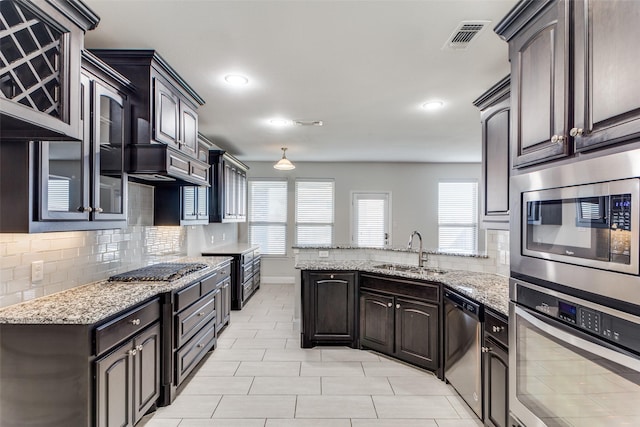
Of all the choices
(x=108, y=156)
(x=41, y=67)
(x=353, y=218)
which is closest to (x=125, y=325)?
(x=108, y=156)

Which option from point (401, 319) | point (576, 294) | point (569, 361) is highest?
point (576, 294)

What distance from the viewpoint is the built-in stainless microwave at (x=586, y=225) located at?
3.45 ft

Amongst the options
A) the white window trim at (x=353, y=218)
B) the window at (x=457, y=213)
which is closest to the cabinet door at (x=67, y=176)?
the white window trim at (x=353, y=218)

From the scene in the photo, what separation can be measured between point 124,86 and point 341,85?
170 cm

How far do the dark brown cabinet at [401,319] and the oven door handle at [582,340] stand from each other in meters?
1.44

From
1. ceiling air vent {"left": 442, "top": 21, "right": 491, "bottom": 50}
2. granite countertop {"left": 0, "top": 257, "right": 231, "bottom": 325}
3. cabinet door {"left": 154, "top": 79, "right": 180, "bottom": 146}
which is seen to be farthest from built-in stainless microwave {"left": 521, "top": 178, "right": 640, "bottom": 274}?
cabinet door {"left": 154, "top": 79, "right": 180, "bottom": 146}

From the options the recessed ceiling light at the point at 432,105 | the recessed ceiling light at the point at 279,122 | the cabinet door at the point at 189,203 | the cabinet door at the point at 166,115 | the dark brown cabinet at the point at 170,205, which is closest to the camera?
the cabinet door at the point at 166,115

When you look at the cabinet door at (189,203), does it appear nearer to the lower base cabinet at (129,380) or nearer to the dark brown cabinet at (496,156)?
the lower base cabinet at (129,380)

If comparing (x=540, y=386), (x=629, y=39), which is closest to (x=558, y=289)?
(x=540, y=386)

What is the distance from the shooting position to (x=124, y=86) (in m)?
2.34

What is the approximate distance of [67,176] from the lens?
1.87 m

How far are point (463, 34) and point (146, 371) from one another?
3.07m

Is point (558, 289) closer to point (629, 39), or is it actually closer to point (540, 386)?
point (540, 386)

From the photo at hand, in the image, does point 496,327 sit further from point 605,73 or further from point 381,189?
point 381,189
